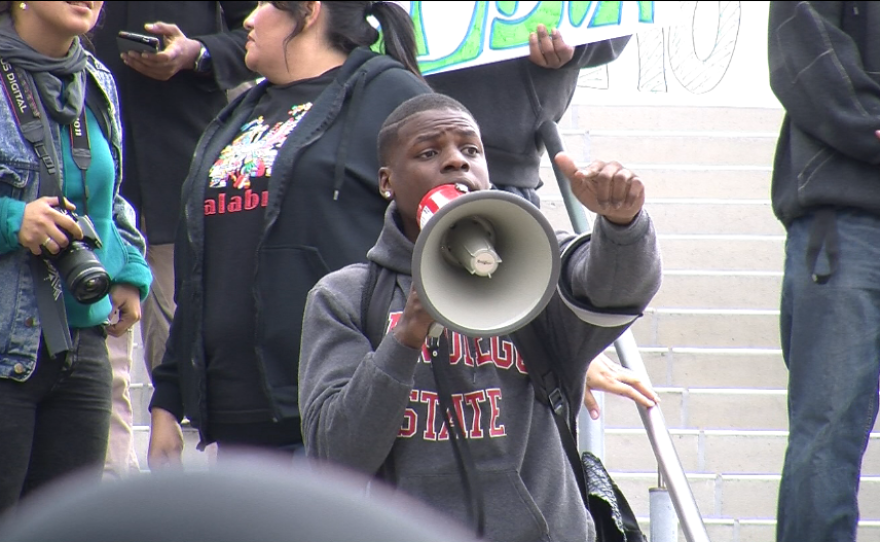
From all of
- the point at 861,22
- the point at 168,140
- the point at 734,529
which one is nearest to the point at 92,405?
the point at 168,140

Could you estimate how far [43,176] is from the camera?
309 centimetres

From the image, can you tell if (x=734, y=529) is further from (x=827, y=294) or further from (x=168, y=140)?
(x=168, y=140)

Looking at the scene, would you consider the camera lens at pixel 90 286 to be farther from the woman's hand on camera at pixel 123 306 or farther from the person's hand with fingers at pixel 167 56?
the person's hand with fingers at pixel 167 56

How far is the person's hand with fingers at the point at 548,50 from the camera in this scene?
3.57 meters

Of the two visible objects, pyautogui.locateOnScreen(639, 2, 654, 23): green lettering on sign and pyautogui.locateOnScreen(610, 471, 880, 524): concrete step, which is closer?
pyautogui.locateOnScreen(639, 2, 654, 23): green lettering on sign

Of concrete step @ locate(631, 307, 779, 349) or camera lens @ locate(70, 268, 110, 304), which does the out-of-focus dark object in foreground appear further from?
concrete step @ locate(631, 307, 779, 349)

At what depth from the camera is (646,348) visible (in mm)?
5867

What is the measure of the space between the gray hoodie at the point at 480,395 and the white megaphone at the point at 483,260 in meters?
0.10

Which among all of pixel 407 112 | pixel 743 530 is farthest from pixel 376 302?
pixel 743 530

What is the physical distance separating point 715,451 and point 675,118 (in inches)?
97.9

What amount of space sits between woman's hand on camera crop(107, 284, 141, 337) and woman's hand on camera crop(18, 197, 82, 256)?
0.36 meters

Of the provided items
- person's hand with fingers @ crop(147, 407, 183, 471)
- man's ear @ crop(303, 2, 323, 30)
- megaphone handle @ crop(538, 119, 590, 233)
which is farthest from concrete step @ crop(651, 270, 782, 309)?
person's hand with fingers @ crop(147, 407, 183, 471)

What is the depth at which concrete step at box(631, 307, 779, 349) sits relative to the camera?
19.8 ft

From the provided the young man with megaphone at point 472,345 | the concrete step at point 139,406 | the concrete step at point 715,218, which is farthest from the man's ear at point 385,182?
the concrete step at point 715,218
